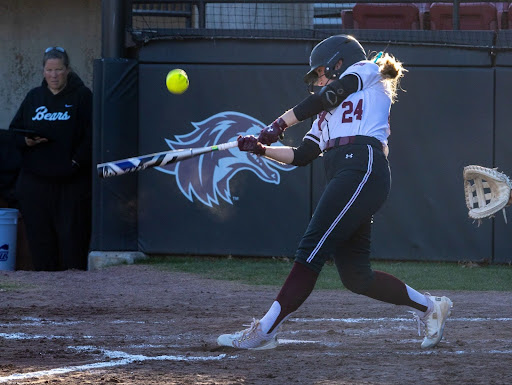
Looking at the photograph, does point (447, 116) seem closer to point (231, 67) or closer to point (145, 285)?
point (231, 67)

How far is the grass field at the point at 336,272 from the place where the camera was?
7.71 metres

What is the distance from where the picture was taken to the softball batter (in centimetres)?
443

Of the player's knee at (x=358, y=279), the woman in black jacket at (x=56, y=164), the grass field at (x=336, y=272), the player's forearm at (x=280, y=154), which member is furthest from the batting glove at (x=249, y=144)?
the woman in black jacket at (x=56, y=164)

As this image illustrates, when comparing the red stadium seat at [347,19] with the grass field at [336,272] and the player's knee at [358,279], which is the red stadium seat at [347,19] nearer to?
the grass field at [336,272]

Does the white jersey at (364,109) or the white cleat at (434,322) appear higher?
the white jersey at (364,109)

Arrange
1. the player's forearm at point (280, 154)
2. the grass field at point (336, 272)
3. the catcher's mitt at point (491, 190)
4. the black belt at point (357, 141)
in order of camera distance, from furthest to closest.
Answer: the grass field at point (336, 272) < the catcher's mitt at point (491, 190) < the player's forearm at point (280, 154) < the black belt at point (357, 141)

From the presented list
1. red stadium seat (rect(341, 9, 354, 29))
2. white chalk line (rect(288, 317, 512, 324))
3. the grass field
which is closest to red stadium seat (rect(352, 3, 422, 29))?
red stadium seat (rect(341, 9, 354, 29))

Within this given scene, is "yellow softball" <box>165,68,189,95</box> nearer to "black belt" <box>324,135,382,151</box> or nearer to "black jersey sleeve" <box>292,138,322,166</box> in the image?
"black jersey sleeve" <box>292,138,322,166</box>

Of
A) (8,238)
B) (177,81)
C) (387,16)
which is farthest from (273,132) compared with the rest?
(387,16)

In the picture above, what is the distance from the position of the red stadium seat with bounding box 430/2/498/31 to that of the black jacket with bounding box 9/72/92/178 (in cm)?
402

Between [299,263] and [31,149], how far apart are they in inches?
200

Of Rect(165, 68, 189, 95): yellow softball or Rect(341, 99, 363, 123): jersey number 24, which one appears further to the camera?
Rect(165, 68, 189, 95): yellow softball

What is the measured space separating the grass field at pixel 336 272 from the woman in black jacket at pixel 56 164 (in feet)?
2.82

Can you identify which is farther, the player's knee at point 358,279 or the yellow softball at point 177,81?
the yellow softball at point 177,81
